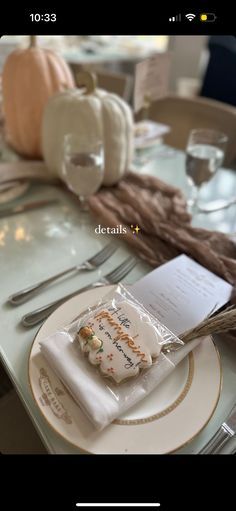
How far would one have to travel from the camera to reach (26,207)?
0.78 metres

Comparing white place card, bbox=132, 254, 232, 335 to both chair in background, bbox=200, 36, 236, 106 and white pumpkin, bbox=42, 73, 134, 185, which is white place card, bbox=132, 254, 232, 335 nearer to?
white pumpkin, bbox=42, 73, 134, 185

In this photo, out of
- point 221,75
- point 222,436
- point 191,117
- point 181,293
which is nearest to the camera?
point 222,436

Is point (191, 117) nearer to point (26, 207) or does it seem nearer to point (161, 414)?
point (26, 207)

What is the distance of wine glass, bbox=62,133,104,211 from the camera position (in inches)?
28.6

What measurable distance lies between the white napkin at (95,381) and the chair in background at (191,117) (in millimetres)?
940

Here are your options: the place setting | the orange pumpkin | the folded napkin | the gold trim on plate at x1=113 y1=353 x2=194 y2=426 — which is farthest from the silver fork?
the orange pumpkin

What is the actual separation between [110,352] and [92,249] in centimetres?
29

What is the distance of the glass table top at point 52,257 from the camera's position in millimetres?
439

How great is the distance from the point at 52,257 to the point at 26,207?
176mm
